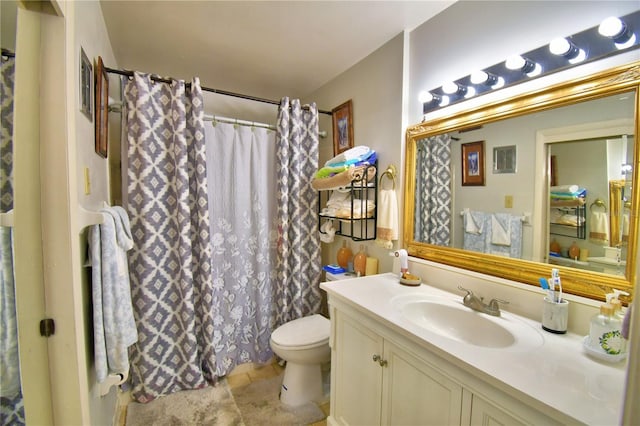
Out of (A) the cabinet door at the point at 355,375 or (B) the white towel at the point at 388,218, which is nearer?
(A) the cabinet door at the point at 355,375

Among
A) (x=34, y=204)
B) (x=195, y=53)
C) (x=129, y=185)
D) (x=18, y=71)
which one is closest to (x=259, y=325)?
(x=129, y=185)

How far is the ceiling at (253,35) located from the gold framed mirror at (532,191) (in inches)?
26.3

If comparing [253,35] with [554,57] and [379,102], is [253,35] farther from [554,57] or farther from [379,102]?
[554,57]

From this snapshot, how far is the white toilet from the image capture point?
65.9 inches

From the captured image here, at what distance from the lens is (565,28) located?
1.06 m

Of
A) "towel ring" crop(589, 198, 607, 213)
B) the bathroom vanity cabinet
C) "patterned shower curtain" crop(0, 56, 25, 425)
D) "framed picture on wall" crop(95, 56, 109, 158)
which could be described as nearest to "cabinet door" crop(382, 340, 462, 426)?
the bathroom vanity cabinet

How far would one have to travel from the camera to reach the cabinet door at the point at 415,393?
0.88m

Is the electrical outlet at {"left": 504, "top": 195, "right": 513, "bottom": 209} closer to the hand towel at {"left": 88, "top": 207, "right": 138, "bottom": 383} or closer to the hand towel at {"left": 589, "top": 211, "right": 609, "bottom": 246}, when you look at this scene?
the hand towel at {"left": 589, "top": 211, "right": 609, "bottom": 246}

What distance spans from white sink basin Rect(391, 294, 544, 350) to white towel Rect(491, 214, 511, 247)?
31cm

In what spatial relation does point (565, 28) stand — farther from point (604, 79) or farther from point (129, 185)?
point (129, 185)

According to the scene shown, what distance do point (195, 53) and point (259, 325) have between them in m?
2.09

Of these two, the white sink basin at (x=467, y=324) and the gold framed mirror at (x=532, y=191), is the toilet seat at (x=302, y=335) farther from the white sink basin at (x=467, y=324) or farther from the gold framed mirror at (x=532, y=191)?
the gold framed mirror at (x=532, y=191)

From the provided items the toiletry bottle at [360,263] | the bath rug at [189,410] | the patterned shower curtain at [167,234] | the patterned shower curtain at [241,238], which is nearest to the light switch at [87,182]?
the patterned shower curtain at [167,234]

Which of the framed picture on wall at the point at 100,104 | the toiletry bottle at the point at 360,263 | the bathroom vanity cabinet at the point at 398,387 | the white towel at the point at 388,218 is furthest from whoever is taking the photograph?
the toiletry bottle at the point at 360,263
